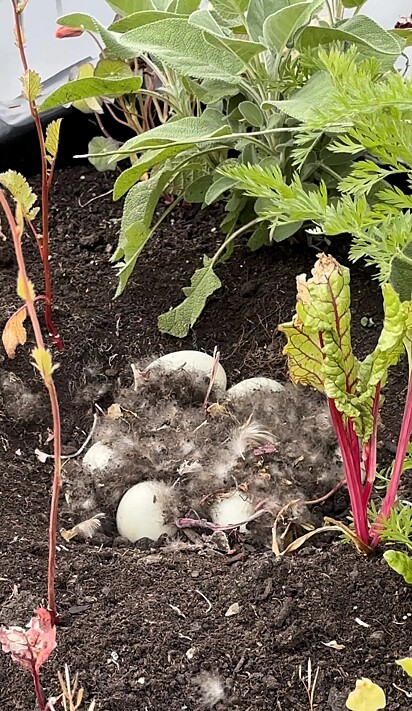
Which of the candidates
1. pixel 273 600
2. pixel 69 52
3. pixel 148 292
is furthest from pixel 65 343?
pixel 69 52

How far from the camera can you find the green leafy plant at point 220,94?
100 centimetres

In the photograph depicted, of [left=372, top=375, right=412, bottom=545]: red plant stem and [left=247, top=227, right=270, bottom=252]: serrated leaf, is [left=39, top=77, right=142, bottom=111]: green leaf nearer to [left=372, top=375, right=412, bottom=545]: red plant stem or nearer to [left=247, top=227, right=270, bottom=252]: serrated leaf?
[left=247, top=227, right=270, bottom=252]: serrated leaf

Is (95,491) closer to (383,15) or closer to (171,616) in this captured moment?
(171,616)

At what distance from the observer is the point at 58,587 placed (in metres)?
0.82

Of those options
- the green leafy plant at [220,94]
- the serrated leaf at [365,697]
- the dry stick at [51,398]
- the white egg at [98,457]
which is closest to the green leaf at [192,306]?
the green leafy plant at [220,94]

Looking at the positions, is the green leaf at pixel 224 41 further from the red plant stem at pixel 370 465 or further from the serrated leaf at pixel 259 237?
the red plant stem at pixel 370 465

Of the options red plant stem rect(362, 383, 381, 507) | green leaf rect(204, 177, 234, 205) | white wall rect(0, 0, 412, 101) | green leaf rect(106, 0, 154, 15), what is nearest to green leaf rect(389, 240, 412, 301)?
red plant stem rect(362, 383, 381, 507)

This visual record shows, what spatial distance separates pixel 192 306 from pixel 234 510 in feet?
1.10

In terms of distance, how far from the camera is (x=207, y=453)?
3.10 ft

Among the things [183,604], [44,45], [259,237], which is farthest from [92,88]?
[44,45]

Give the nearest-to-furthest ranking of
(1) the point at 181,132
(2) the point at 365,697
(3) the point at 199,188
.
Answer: (2) the point at 365,697, (1) the point at 181,132, (3) the point at 199,188

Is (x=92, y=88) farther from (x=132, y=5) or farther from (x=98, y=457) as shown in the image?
(x=98, y=457)

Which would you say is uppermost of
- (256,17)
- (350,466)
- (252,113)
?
(256,17)

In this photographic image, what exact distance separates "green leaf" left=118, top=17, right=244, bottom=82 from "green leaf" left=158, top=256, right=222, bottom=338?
0.24 metres
